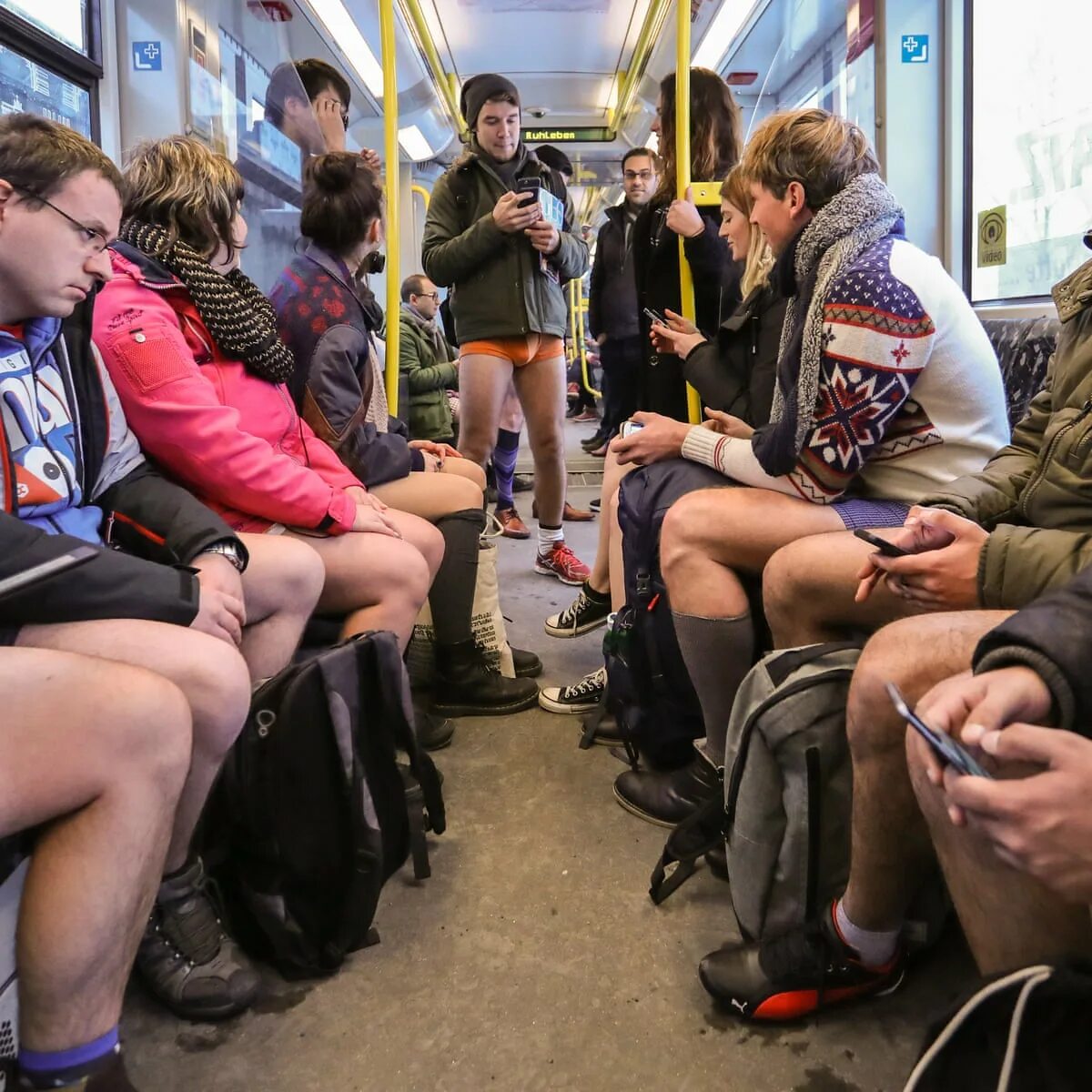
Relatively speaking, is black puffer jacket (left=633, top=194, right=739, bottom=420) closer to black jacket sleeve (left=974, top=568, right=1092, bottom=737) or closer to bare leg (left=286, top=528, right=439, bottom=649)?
bare leg (left=286, top=528, right=439, bottom=649)

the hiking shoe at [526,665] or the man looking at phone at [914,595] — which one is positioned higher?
the man looking at phone at [914,595]

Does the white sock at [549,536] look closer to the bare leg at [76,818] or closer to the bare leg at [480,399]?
the bare leg at [480,399]

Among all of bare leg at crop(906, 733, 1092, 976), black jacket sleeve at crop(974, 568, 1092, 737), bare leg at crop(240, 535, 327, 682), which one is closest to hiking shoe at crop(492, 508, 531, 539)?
bare leg at crop(240, 535, 327, 682)

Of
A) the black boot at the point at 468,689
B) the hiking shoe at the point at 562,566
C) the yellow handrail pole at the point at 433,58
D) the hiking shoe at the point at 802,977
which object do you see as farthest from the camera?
the yellow handrail pole at the point at 433,58

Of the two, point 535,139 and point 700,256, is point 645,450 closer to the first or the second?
point 700,256

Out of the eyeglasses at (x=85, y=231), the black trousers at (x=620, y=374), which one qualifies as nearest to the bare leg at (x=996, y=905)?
the eyeglasses at (x=85, y=231)

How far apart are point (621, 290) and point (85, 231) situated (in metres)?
3.79

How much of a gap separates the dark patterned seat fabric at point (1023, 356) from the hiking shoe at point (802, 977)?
1.38m

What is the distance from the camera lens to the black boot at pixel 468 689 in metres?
2.58

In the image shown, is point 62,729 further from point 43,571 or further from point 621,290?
point 621,290

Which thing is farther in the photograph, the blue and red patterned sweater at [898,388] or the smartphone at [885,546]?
the blue and red patterned sweater at [898,388]

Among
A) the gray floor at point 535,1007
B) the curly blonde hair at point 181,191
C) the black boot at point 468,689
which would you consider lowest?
the gray floor at point 535,1007

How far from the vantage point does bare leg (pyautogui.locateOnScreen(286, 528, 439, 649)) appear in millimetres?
1946

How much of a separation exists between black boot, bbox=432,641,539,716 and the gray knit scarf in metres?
1.07
